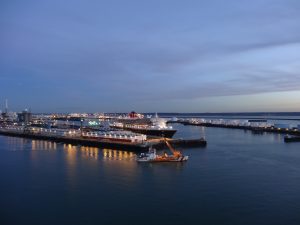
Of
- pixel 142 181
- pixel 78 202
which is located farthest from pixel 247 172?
pixel 78 202

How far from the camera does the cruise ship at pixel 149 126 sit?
42956mm

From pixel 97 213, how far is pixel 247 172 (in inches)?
373

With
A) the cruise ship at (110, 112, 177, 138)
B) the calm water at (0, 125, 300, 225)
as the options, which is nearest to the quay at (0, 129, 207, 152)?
the calm water at (0, 125, 300, 225)

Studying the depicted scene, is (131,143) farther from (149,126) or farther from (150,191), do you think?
(149,126)

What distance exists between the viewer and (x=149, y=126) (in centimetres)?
4884

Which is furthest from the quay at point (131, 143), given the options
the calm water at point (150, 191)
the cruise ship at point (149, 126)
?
the cruise ship at point (149, 126)

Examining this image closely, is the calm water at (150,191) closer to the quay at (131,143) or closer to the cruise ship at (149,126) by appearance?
the quay at (131,143)

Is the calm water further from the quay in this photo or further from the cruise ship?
the cruise ship

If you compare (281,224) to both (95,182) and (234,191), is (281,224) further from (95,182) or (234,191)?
(95,182)

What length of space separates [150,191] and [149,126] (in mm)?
32915

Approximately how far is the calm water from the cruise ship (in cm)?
1790

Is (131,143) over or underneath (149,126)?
underneath

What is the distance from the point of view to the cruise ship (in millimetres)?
42956

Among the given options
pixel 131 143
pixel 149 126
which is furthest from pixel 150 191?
pixel 149 126
